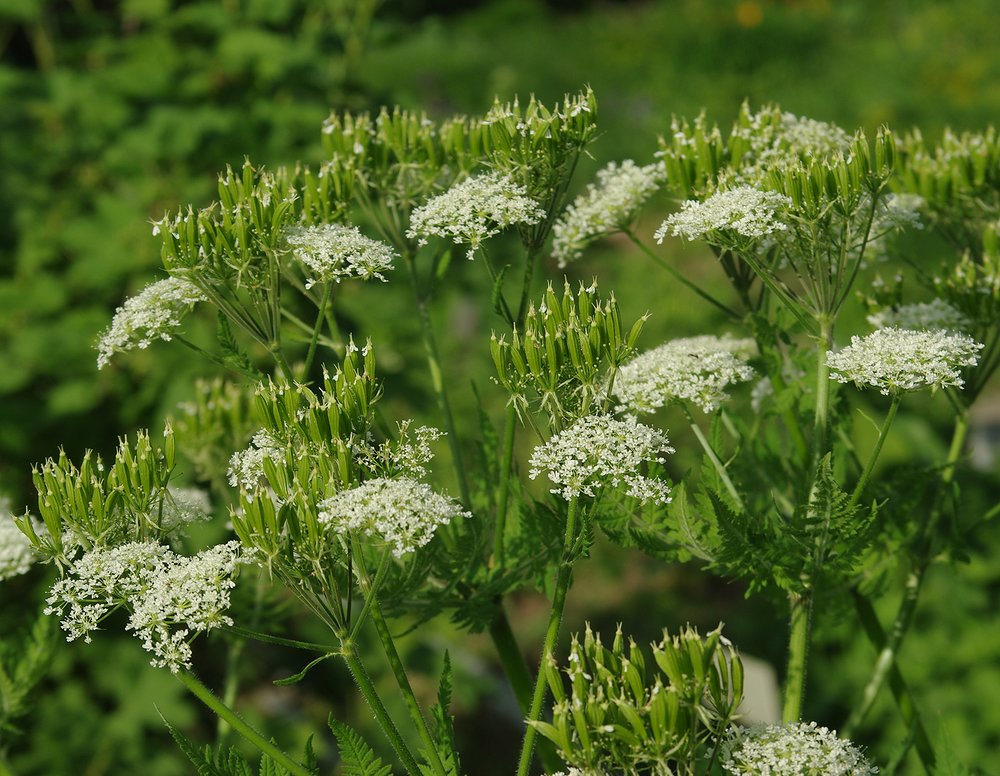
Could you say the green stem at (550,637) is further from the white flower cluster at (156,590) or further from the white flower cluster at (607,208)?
the white flower cluster at (607,208)

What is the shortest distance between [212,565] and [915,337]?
1539mm

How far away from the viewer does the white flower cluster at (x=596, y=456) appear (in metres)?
2.12

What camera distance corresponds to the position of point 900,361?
229 cm

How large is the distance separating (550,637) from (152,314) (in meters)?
1.18

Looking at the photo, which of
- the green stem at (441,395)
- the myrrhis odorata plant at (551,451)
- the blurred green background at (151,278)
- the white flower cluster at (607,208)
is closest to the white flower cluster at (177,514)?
the myrrhis odorata plant at (551,451)

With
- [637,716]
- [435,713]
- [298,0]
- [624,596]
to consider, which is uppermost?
[298,0]

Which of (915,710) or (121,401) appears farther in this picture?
(121,401)

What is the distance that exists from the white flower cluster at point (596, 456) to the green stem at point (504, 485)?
0.19 m

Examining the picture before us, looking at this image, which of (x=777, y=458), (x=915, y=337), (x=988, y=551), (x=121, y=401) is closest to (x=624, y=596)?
(x=988, y=551)

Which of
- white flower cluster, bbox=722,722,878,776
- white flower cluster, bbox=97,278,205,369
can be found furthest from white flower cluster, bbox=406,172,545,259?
white flower cluster, bbox=722,722,878,776

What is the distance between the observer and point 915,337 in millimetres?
2342

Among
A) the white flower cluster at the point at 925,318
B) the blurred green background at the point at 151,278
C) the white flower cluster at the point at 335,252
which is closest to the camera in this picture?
the white flower cluster at the point at 335,252

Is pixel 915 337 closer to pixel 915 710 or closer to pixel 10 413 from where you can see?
pixel 915 710

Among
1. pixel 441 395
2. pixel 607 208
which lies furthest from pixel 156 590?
pixel 607 208
